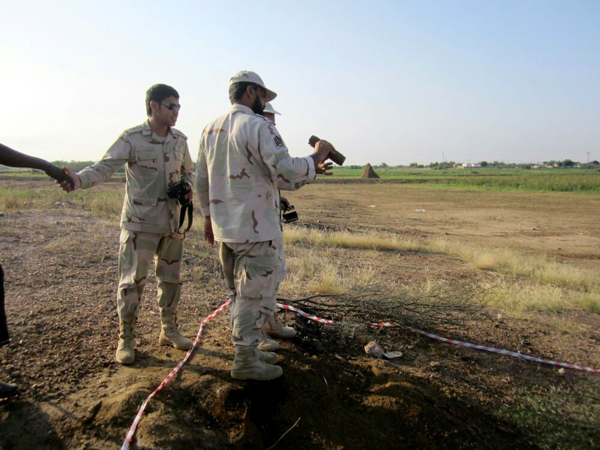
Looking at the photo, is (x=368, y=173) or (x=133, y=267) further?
(x=368, y=173)

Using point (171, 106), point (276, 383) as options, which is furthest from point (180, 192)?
point (276, 383)

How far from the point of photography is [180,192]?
11.0ft

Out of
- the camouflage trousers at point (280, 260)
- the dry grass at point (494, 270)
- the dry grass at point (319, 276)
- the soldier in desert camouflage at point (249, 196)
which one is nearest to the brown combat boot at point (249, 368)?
the soldier in desert camouflage at point (249, 196)

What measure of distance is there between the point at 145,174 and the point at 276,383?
5.90 feet

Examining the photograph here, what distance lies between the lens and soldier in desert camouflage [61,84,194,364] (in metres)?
3.27

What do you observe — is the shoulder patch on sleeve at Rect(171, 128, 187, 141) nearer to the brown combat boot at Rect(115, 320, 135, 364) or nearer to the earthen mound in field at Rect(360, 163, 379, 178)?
the brown combat boot at Rect(115, 320, 135, 364)

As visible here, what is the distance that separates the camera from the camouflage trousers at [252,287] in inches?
110

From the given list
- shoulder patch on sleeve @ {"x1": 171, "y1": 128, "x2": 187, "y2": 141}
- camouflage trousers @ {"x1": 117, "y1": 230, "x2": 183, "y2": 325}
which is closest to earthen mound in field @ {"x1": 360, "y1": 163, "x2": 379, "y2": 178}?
shoulder patch on sleeve @ {"x1": 171, "y1": 128, "x2": 187, "y2": 141}

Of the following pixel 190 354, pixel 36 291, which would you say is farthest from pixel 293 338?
pixel 36 291

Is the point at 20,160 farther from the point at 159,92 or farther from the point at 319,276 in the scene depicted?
the point at 319,276

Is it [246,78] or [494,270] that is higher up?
[246,78]

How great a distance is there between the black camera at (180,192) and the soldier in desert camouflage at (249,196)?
478 mm

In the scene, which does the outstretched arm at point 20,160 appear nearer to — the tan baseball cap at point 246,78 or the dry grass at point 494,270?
the tan baseball cap at point 246,78

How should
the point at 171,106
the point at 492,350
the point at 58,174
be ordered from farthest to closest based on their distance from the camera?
the point at 492,350 < the point at 171,106 < the point at 58,174
